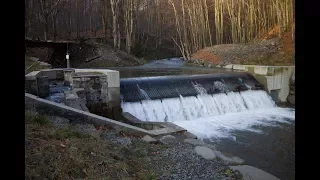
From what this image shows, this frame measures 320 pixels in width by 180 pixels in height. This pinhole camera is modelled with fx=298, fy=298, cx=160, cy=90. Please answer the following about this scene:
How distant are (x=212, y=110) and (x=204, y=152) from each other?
237 inches

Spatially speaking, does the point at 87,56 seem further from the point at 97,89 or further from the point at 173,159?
the point at 173,159

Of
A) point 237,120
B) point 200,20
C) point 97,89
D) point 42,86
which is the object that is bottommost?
point 237,120

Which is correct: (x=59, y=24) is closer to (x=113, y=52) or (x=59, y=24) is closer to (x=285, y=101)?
(x=113, y=52)

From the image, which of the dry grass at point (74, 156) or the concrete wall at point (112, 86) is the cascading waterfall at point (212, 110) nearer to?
the concrete wall at point (112, 86)

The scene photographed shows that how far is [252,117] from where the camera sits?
38.4ft

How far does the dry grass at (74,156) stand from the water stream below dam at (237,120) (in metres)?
3.32

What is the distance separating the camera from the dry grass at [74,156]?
4.03 meters

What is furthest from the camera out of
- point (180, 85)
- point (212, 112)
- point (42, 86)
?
point (180, 85)

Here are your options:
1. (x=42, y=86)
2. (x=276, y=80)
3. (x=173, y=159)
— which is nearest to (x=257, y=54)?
(x=276, y=80)

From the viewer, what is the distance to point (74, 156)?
14.8 ft

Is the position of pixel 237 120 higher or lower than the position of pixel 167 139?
lower

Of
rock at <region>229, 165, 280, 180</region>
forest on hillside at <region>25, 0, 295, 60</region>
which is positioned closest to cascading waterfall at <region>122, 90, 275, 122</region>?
rock at <region>229, 165, 280, 180</region>

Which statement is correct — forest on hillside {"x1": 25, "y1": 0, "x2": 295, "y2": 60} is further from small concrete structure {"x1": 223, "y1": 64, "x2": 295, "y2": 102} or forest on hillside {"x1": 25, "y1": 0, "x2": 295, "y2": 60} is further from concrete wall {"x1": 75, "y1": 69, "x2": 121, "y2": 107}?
concrete wall {"x1": 75, "y1": 69, "x2": 121, "y2": 107}

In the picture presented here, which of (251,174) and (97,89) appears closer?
(251,174)
